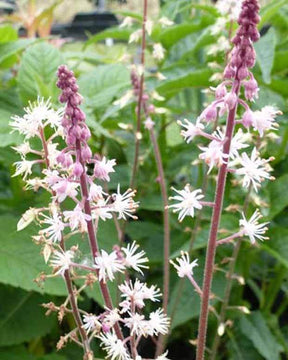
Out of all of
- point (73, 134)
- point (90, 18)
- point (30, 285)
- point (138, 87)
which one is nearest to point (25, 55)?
point (138, 87)

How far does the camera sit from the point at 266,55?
4.43ft

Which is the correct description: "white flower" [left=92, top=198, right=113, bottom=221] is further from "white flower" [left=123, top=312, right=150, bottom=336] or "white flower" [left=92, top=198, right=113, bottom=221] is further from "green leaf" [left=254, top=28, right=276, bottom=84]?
"green leaf" [left=254, top=28, right=276, bottom=84]

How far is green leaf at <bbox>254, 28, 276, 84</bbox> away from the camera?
4.23ft

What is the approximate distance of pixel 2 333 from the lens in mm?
1418

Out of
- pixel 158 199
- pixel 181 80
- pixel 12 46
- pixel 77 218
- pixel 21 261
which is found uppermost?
pixel 12 46

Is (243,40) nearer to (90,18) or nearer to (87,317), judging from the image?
(87,317)

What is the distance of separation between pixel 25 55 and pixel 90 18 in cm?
291

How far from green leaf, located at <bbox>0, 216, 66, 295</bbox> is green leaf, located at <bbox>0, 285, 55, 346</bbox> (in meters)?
0.24

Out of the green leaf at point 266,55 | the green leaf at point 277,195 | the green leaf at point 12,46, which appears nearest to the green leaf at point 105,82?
the green leaf at point 12,46

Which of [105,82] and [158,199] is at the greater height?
[105,82]

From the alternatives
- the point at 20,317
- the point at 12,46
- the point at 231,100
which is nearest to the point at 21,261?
the point at 20,317

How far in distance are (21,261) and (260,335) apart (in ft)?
2.01

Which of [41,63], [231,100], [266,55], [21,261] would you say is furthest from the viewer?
[41,63]

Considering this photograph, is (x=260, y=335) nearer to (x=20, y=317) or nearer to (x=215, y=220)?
(x=20, y=317)
